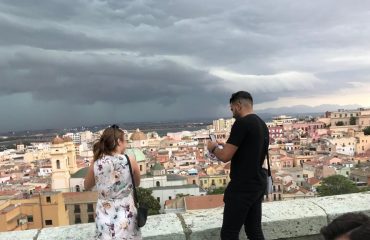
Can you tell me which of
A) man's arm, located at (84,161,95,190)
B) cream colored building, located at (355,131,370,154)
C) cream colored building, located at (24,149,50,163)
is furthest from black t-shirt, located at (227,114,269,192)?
cream colored building, located at (24,149,50,163)

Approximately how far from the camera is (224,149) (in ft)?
8.31

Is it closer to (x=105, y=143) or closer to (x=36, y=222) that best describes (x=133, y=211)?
(x=105, y=143)

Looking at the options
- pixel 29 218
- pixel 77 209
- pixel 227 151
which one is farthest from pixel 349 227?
pixel 77 209

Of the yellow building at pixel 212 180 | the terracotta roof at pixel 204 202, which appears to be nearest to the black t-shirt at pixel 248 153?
the terracotta roof at pixel 204 202

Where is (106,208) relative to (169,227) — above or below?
above

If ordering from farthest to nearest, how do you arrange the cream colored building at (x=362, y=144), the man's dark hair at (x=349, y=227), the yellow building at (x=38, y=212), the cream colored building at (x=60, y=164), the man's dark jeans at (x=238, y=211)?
the cream colored building at (x=362, y=144), the cream colored building at (x=60, y=164), the yellow building at (x=38, y=212), the man's dark jeans at (x=238, y=211), the man's dark hair at (x=349, y=227)

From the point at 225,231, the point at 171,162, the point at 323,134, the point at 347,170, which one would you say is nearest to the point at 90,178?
the point at 225,231

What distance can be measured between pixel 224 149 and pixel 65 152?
44117 millimetres

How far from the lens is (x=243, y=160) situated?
2.58 meters

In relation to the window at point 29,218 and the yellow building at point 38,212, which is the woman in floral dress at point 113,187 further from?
the window at point 29,218

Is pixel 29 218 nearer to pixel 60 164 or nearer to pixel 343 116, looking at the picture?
pixel 60 164

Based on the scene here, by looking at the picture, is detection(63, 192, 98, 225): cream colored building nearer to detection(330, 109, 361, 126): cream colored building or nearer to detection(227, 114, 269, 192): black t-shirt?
detection(227, 114, 269, 192): black t-shirt

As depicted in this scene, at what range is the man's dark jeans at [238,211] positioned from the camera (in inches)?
102

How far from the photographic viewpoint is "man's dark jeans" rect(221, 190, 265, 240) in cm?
259
